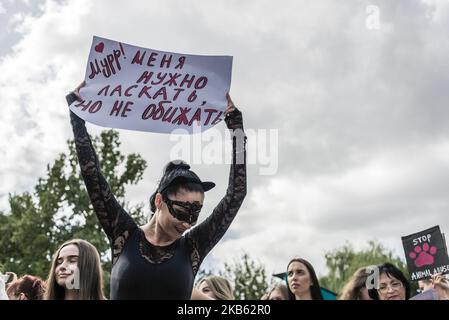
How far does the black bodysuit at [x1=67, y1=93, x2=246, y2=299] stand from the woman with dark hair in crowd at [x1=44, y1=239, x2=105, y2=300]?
34 centimetres

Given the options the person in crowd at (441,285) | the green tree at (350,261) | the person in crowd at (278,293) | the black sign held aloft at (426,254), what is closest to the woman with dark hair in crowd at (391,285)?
the person in crowd at (441,285)

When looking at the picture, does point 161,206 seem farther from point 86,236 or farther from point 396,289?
point 86,236

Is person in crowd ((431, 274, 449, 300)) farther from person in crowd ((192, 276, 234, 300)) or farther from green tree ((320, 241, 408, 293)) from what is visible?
green tree ((320, 241, 408, 293))

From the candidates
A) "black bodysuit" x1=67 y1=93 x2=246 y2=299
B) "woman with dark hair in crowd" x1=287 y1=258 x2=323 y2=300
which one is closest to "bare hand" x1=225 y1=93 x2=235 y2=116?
"black bodysuit" x1=67 y1=93 x2=246 y2=299

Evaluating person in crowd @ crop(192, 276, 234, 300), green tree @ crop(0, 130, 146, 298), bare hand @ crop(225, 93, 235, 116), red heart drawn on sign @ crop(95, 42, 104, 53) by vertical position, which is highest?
green tree @ crop(0, 130, 146, 298)

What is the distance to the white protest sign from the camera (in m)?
3.74

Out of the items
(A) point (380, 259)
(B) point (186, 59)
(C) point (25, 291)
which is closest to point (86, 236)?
(C) point (25, 291)

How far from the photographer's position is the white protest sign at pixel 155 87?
12.3 feet

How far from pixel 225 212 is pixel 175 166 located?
1.29 feet

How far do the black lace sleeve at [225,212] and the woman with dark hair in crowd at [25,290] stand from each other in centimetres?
165

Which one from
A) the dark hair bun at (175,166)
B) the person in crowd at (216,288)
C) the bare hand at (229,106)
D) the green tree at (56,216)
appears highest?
the green tree at (56,216)

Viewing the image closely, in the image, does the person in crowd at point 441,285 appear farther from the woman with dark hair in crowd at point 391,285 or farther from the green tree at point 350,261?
the green tree at point 350,261

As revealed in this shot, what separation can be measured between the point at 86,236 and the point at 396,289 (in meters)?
14.4

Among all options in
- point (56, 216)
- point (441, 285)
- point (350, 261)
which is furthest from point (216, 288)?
point (350, 261)
